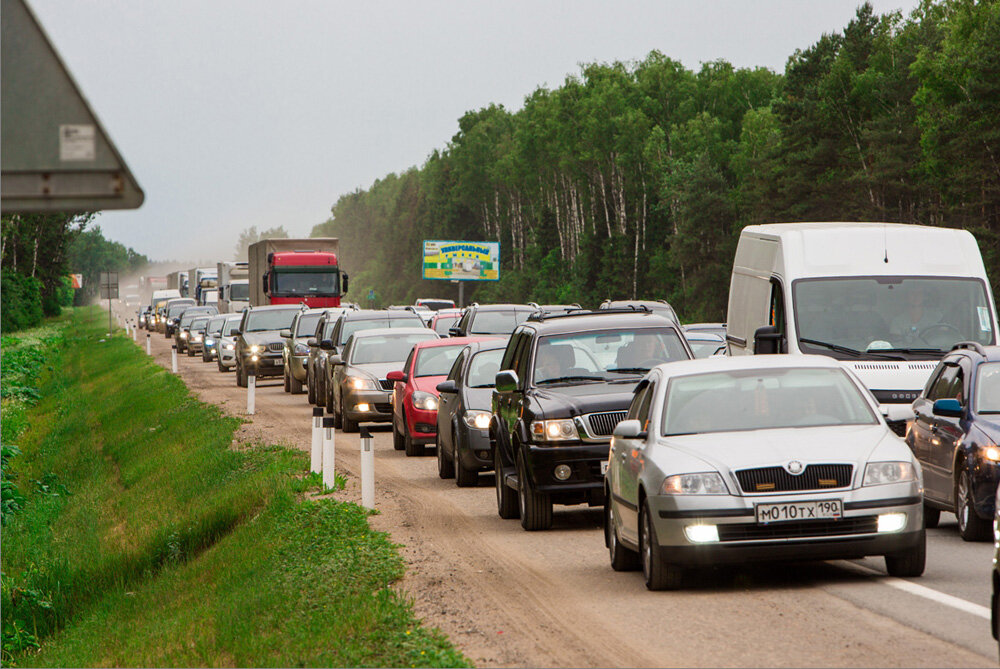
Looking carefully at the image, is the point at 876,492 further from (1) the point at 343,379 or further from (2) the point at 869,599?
(1) the point at 343,379

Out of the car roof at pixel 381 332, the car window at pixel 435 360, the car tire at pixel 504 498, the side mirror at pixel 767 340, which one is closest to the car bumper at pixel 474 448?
the car tire at pixel 504 498

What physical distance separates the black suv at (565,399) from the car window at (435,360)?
255 inches

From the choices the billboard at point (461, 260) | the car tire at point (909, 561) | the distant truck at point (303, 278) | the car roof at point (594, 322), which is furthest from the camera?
the billboard at point (461, 260)

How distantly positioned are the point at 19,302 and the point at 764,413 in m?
94.2

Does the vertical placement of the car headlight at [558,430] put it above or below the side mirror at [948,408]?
below

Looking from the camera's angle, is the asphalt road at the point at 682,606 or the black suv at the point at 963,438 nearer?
the asphalt road at the point at 682,606

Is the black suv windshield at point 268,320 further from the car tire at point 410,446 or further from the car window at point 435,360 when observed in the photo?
the car tire at point 410,446

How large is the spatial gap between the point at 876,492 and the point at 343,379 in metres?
17.0

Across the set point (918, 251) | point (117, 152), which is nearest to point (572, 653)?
point (117, 152)

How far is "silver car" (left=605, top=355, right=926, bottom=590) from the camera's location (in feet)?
30.2

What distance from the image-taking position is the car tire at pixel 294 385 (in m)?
37.8

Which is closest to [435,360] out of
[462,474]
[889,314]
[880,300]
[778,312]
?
[462,474]

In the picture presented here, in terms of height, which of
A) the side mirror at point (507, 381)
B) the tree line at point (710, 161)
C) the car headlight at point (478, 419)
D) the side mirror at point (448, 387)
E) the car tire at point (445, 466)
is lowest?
the car tire at point (445, 466)

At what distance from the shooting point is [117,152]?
205 inches
